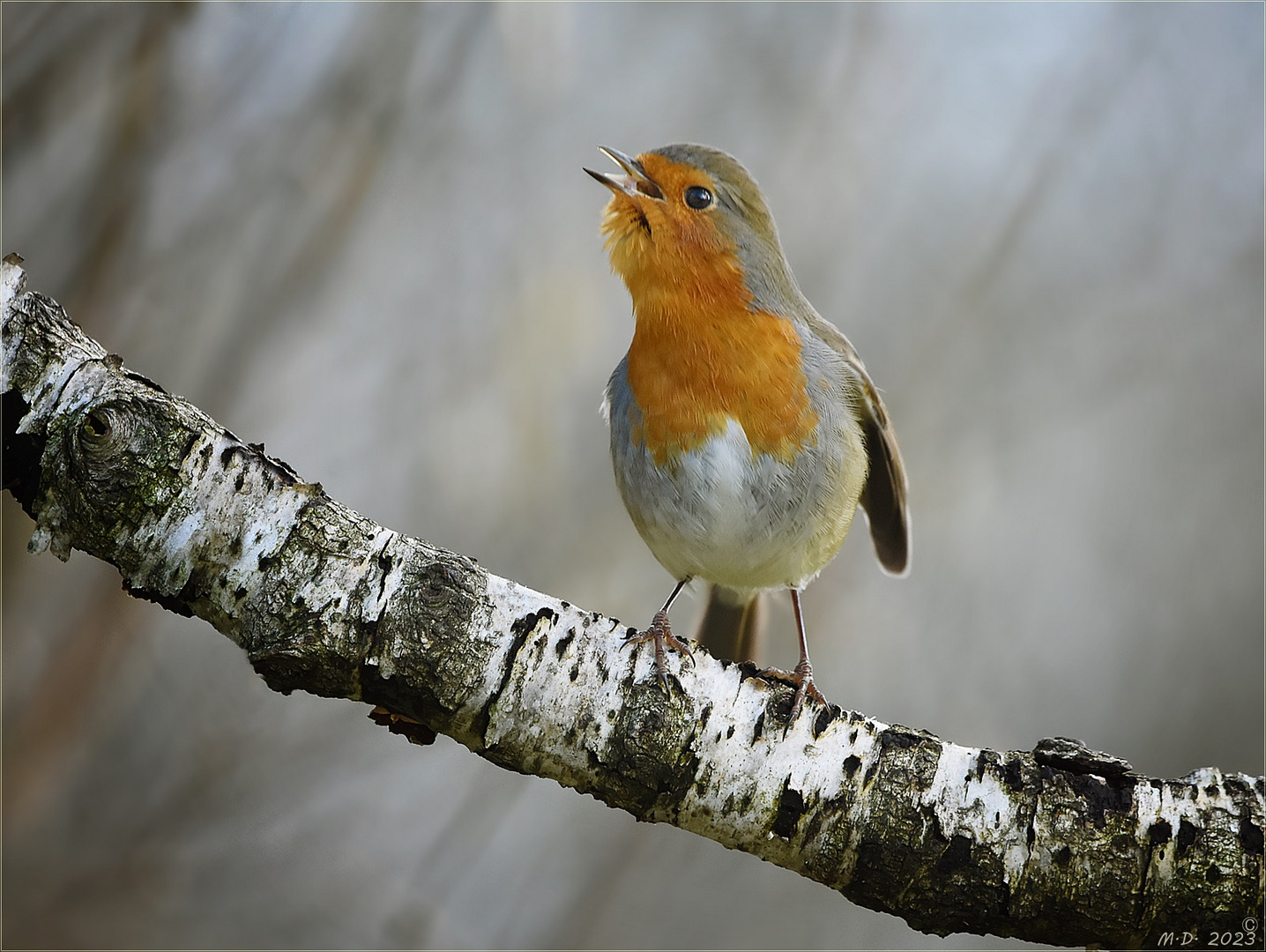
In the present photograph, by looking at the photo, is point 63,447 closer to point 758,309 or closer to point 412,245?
point 758,309

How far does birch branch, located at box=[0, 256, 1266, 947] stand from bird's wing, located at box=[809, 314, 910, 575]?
1.07 m

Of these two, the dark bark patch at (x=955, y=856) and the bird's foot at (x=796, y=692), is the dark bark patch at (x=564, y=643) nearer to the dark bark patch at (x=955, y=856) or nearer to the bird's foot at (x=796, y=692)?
the bird's foot at (x=796, y=692)

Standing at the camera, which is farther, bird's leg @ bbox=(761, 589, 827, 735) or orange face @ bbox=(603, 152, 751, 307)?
orange face @ bbox=(603, 152, 751, 307)

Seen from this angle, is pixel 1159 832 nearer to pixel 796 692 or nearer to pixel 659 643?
pixel 796 692

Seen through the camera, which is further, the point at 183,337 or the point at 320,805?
the point at 320,805

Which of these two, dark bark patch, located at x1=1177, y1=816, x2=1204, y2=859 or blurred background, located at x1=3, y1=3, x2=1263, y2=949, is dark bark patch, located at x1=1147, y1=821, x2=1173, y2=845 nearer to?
dark bark patch, located at x1=1177, y1=816, x2=1204, y2=859

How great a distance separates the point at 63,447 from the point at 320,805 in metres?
2.56

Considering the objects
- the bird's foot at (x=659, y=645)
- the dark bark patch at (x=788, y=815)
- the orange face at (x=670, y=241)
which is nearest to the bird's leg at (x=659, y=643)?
the bird's foot at (x=659, y=645)

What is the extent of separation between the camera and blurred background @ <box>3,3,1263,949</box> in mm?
3047

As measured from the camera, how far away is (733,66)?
4.26 m

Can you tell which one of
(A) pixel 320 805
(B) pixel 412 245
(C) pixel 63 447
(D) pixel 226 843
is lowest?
(D) pixel 226 843

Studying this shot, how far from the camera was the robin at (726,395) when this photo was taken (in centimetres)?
222

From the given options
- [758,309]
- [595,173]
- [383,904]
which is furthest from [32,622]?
[758,309]

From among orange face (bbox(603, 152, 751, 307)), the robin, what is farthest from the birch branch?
orange face (bbox(603, 152, 751, 307))
